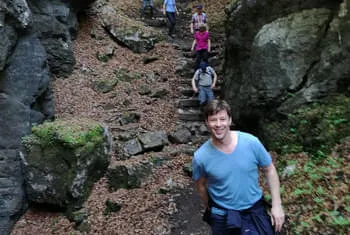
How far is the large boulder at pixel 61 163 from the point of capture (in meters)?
7.50

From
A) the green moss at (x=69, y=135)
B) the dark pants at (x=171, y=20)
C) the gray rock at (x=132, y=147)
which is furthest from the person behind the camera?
the dark pants at (x=171, y=20)

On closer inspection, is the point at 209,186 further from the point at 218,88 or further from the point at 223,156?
the point at 218,88

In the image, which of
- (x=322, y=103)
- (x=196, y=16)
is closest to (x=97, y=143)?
(x=322, y=103)

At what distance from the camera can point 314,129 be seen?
6988 millimetres

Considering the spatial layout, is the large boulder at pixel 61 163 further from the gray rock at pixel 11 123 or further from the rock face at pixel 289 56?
the rock face at pixel 289 56

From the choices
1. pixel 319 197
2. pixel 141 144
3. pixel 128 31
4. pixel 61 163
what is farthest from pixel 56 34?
pixel 319 197

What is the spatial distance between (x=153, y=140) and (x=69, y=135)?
234cm

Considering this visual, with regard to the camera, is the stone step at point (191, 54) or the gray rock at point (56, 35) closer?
the gray rock at point (56, 35)

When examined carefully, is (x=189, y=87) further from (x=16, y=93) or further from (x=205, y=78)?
(x=16, y=93)

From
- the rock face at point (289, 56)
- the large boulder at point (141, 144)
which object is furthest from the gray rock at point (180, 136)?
the rock face at point (289, 56)

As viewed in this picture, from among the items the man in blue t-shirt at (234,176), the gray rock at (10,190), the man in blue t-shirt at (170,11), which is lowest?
the gray rock at (10,190)

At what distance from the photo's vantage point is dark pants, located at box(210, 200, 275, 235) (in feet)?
9.39

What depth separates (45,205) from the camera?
7.83 metres

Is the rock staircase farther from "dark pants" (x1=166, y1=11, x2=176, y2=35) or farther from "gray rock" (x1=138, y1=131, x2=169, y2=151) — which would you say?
"dark pants" (x1=166, y1=11, x2=176, y2=35)
